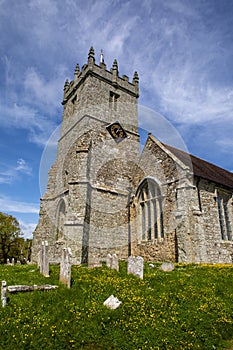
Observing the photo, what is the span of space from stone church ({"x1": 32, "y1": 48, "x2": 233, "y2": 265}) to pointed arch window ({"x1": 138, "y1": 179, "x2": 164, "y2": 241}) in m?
0.07

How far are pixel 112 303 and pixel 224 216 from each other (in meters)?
12.7

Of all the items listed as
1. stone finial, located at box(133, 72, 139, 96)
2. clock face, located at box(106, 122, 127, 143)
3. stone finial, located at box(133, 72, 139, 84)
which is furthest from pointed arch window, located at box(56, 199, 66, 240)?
stone finial, located at box(133, 72, 139, 84)

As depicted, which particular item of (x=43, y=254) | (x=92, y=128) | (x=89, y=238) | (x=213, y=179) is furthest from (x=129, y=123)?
(x=43, y=254)

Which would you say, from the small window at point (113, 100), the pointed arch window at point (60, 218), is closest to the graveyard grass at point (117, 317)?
the pointed arch window at point (60, 218)

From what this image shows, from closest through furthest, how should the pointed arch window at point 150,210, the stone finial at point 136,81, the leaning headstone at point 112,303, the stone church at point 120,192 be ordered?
the leaning headstone at point 112,303 → the stone church at point 120,192 → the pointed arch window at point 150,210 → the stone finial at point 136,81

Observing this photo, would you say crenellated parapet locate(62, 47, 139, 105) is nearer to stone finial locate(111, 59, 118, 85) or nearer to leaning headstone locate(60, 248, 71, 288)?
stone finial locate(111, 59, 118, 85)

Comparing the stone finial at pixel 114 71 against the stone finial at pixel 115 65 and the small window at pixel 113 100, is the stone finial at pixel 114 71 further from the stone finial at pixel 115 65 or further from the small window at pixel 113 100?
the small window at pixel 113 100

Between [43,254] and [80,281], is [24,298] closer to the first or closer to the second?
[80,281]

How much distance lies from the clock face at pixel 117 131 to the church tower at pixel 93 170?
0.08 meters

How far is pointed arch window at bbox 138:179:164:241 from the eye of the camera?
50.2 ft

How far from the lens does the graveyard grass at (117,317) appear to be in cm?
453

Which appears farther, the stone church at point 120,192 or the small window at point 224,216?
the small window at point 224,216

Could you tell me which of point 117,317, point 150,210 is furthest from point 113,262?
point 150,210

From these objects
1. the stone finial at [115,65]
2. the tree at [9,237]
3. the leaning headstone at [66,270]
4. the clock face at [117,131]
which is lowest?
the leaning headstone at [66,270]
